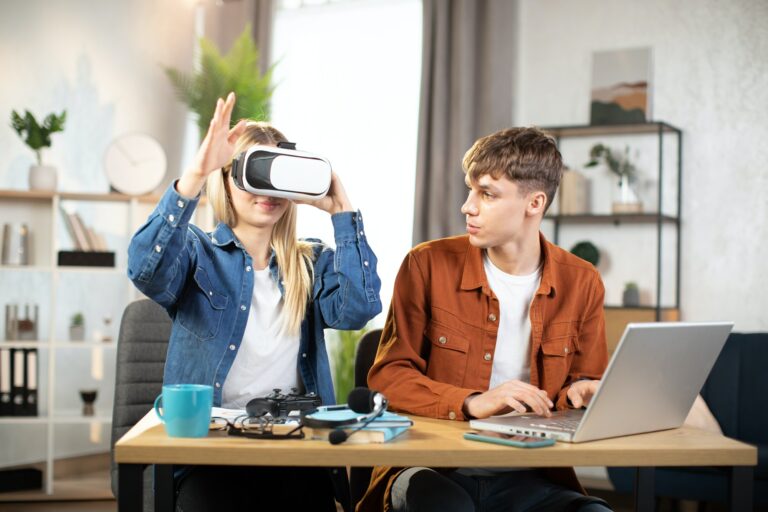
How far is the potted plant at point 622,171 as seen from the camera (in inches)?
168

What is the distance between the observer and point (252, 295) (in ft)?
6.29

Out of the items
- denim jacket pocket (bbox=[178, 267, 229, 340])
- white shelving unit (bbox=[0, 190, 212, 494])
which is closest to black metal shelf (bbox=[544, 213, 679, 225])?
white shelving unit (bbox=[0, 190, 212, 494])

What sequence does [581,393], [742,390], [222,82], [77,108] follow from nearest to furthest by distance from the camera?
[581,393], [742,390], [222,82], [77,108]

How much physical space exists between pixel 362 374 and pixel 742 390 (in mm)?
2147

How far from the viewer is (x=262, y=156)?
1617 millimetres

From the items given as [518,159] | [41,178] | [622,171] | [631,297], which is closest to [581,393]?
[518,159]

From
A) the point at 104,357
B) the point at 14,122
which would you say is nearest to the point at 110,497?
the point at 104,357

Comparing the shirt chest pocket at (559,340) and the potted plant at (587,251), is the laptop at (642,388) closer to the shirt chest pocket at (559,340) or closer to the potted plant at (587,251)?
the shirt chest pocket at (559,340)

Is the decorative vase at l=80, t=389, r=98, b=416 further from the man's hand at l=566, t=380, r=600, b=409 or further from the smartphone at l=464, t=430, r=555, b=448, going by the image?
the smartphone at l=464, t=430, r=555, b=448

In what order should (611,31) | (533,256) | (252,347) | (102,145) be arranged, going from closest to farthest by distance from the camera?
1. (252,347)
2. (533,256)
3. (611,31)
4. (102,145)

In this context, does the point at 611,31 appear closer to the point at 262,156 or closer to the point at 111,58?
the point at 111,58

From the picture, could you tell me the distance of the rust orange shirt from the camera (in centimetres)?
191

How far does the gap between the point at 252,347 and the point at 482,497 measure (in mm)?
575

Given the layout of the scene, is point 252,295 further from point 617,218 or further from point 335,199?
point 617,218
